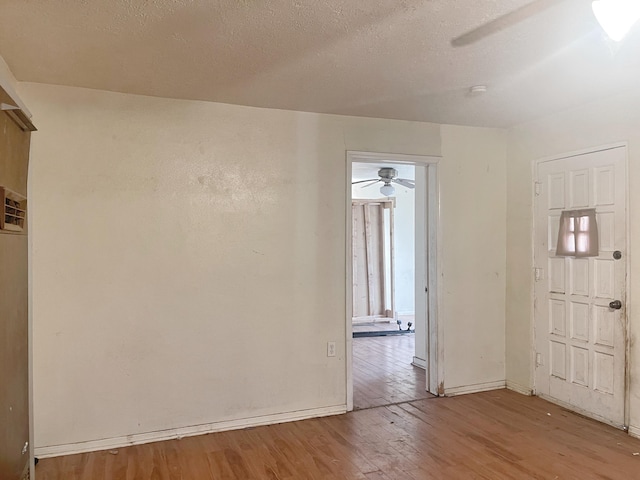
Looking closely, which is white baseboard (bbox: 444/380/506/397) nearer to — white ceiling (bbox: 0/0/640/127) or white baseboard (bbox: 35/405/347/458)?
white baseboard (bbox: 35/405/347/458)

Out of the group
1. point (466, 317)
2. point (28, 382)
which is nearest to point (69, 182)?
point (28, 382)

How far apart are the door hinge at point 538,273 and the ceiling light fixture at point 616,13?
2609 millimetres

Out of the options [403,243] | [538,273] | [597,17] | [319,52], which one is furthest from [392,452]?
[403,243]

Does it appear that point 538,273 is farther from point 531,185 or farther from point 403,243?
point 403,243

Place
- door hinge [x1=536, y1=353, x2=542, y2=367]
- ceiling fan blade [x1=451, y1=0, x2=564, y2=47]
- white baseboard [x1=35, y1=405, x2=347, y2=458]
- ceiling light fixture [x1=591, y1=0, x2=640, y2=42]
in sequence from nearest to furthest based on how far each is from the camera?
1. ceiling light fixture [x1=591, y1=0, x2=640, y2=42]
2. ceiling fan blade [x1=451, y1=0, x2=564, y2=47]
3. white baseboard [x1=35, y1=405, x2=347, y2=458]
4. door hinge [x1=536, y1=353, x2=542, y2=367]

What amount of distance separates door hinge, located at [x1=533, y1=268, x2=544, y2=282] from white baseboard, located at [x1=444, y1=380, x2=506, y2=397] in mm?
1062

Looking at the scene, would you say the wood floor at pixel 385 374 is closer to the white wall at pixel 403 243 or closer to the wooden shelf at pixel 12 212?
the white wall at pixel 403 243

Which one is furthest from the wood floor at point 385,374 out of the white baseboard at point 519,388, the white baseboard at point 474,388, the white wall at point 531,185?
the white wall at point 531,185

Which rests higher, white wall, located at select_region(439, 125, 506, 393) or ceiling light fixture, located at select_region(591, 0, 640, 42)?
ceiling light fixture, located at select_region(591, 0, 640, 42)

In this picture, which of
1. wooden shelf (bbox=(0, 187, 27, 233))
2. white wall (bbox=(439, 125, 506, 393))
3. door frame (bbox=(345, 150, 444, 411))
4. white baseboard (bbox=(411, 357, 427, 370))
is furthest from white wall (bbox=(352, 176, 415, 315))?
wooden shelf (bbox=(0, 187, 27, 233))

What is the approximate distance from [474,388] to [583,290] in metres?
1.30

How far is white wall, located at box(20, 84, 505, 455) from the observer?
2.93m

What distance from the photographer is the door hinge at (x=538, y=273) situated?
3891 millimetres

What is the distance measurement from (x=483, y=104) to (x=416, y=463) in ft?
8.47
